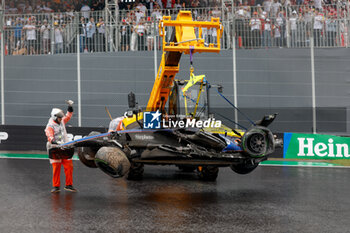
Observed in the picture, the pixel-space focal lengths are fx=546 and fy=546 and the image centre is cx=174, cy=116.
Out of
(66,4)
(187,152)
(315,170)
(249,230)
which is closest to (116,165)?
Result: (187,152)

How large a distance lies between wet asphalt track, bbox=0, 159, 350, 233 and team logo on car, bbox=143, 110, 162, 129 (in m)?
1.40

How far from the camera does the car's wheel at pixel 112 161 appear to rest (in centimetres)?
1073

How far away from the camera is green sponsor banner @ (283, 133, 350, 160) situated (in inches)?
696

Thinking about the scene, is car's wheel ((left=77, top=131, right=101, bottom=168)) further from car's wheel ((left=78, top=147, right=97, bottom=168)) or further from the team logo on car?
the team logo on car

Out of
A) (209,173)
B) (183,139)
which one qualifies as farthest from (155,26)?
(183,139)

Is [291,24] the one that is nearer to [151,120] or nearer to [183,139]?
[151,120]

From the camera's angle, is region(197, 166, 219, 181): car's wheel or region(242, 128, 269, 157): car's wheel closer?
region(242, 128, 269, 157): car's wheel

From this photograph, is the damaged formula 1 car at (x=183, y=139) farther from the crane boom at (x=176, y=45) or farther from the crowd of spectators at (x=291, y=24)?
the crowd of spectators at (x=291, y=24)

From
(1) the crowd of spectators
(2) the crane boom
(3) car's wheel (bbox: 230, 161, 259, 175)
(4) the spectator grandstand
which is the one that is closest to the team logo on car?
(2) the crane boom

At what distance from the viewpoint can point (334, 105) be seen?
61.5 feet

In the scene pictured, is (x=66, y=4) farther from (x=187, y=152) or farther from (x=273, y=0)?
(x=187, y=152)

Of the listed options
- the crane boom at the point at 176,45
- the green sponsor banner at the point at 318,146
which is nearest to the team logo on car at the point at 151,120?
the crane boom at the point at 176,45

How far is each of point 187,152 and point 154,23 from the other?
9542 millimetres

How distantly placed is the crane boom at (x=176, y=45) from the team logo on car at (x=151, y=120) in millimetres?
1465
